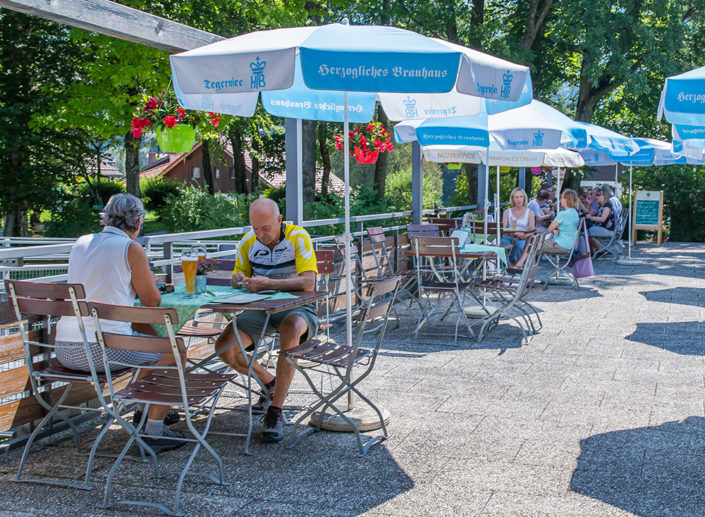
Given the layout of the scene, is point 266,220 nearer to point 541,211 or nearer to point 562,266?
point 562,266

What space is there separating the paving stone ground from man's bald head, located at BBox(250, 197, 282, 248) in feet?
3.90

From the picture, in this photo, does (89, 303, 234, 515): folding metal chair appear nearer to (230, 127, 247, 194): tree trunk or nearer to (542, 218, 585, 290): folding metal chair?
(542, 218, 585, 290): folding metal chair

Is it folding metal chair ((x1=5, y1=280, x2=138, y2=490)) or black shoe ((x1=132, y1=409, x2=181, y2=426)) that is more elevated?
folding metal chair ((x1=5, y1=280, x2=138, y2=490))

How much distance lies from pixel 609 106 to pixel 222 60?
24299 mm

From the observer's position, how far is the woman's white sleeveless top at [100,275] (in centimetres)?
405

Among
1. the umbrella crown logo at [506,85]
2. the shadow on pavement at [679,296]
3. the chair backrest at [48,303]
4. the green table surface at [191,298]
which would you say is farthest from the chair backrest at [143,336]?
the shadow on pavement at [679,296]

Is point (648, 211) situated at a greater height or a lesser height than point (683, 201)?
lesser

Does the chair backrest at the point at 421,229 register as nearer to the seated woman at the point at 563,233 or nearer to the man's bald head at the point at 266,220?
the seated woman at the point at 563,233

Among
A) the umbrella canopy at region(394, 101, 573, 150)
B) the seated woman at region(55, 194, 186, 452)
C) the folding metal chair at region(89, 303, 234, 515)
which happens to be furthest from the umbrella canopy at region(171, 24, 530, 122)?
the umbrella canopy at region(394, 101, 573, 150)

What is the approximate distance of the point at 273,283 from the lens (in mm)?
4695

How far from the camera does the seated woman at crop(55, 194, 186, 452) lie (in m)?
4.05

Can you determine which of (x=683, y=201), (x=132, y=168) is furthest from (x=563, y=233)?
(x=132, y=168)

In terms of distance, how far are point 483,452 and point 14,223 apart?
64.0 ft

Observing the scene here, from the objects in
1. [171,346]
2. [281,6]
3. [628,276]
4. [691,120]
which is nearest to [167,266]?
[171,346]
